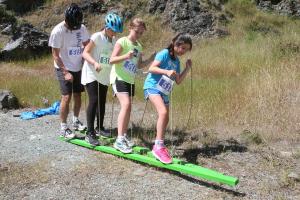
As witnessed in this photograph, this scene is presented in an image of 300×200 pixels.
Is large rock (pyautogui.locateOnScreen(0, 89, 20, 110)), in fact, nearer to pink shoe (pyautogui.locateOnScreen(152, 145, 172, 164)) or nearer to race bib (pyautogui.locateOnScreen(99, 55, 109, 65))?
race bib (pyautogui.locateOnScreen(99, 55, 109, 65))

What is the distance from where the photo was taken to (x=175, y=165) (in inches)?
207

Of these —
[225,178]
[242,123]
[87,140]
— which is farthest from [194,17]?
[225,178]

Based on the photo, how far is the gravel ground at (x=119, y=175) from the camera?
4.88 m

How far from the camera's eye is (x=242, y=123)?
754 centimetres

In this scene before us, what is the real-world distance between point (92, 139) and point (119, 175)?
1.10 meters

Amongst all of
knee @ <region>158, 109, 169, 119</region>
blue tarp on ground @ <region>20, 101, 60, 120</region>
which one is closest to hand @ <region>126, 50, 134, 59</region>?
knee @ <region>158, 109, 169, 119</region>

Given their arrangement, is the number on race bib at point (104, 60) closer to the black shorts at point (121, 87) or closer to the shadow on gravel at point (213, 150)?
the black shorts at point (121, 87)

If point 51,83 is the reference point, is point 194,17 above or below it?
above

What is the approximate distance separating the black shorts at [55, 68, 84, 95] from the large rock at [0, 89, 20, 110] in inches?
129

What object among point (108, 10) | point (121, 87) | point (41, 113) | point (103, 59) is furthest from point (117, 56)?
point (108, 10)

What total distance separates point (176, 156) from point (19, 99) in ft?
16.9

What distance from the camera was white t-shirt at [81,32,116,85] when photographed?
6121 mm

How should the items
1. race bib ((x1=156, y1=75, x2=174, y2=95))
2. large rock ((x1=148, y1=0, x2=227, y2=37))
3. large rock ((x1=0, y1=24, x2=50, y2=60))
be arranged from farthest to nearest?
large rock ((x1=148, y1=0, x2=227, y2=37)) → large rock ((x1=0, y1=24, x2=50, y2=60)) → race bib ((x1=156, y1=75, x2=174, y2=95))

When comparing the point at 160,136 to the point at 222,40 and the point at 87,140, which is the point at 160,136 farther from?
the point at 222,40
